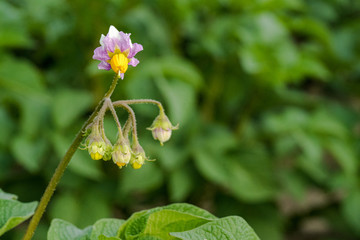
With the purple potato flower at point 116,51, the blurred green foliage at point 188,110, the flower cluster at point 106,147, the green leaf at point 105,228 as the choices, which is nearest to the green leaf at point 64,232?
the green leaf at point 105,228

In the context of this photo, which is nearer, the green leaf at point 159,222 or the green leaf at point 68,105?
the green leaf at point 159,222

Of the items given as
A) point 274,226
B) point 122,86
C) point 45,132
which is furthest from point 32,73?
point 274,226

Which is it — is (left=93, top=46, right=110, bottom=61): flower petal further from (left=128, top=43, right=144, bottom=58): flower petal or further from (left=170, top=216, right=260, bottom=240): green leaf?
A: (left=170, top=216, right=260, bottom=240): green leaf

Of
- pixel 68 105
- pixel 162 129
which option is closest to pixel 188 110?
pixel 68 105

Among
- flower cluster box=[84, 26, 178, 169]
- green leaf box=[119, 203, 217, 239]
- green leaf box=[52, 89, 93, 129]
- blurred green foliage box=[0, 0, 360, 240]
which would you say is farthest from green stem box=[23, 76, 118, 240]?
green leaf box=[52, 89, 93, 129]

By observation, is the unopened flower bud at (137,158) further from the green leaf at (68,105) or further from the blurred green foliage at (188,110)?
the green leaf at (68,105)
